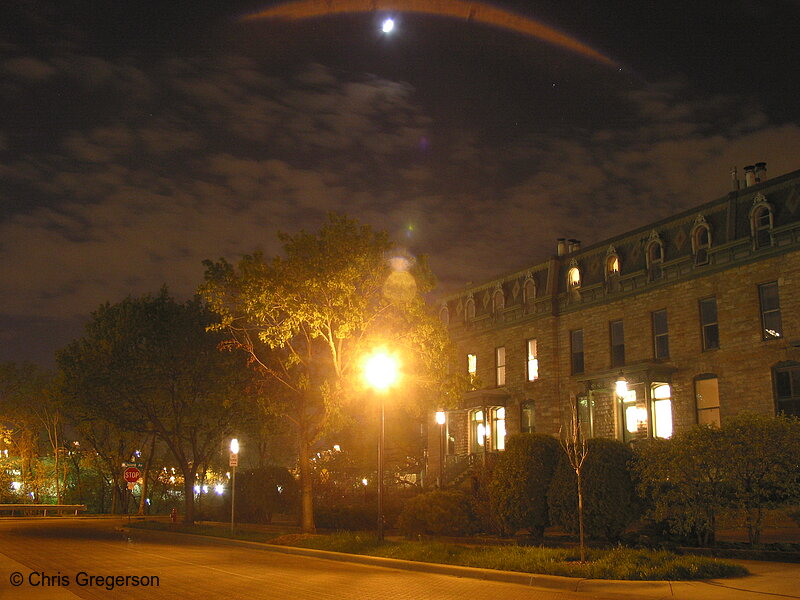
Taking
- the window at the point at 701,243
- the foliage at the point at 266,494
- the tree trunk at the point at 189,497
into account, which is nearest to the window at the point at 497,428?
the foliage at the point at 266,494

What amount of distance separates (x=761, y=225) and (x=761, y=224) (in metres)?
0.04

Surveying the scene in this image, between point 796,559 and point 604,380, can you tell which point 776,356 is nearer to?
point 604,380

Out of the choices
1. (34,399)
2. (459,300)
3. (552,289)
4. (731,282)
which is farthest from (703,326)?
(34,399)

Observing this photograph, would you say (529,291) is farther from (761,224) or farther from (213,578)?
(213,578)

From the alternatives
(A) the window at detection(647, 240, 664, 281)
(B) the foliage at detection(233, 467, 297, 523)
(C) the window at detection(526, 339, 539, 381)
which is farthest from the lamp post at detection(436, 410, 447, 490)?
Result: (A) the window at detection(647, 240, 664, 281)

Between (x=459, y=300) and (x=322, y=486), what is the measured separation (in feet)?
44.4

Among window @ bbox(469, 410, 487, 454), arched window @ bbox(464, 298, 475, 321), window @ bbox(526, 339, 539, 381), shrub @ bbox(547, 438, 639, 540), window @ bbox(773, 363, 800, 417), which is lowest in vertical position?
shrub @ bbox(547, 438, 639, 540)

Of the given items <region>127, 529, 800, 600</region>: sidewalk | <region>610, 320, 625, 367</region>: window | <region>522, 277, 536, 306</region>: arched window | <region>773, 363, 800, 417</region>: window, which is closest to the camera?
<region>127, 529, 800, 600</region>: sidewalk

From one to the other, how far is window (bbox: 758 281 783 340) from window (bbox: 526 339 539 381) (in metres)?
12.4

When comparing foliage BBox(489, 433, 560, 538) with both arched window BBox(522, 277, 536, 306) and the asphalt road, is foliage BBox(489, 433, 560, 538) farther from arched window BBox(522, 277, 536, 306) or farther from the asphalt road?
arched window BBox(522, 277, 536, 306)

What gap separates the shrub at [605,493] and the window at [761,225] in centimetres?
1092

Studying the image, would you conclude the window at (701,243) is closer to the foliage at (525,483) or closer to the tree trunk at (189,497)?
the foliage at (525,483)

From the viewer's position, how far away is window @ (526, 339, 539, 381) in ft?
124

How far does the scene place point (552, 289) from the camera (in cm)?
3725
